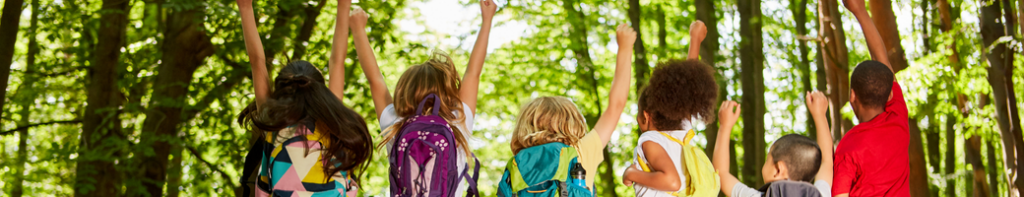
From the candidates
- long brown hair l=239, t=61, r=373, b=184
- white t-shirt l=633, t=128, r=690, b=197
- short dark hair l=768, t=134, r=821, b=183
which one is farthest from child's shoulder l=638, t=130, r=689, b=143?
long brown hair l=239, t=61, r=373, b=184

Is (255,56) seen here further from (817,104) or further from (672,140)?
(817,104)

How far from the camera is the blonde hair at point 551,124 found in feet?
10.3

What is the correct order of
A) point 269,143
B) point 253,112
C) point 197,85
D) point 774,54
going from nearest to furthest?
point 269,143 < point 253,112 < point 197,85 < point 774,54

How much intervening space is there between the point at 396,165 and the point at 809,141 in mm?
1868

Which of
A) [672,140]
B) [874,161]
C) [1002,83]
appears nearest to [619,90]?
[672,140]

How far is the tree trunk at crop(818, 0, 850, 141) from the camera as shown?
622 centimetres

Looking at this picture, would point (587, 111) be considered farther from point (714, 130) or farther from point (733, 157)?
point (714, 130)

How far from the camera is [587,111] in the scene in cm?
1611

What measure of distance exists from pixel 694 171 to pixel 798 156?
462 mm

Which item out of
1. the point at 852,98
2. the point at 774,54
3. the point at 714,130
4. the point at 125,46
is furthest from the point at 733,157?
the point at 125,46

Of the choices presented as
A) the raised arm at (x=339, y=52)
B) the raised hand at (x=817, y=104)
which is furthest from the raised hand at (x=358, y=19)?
the raised hand at (x=817, y=104)

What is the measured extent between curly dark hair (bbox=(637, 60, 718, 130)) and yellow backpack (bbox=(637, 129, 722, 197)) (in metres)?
0.11

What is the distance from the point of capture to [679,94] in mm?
3328

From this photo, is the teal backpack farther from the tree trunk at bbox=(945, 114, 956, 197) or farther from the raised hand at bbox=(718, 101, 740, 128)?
the tree trunk at bbox=(945, 114, 956, 197)
